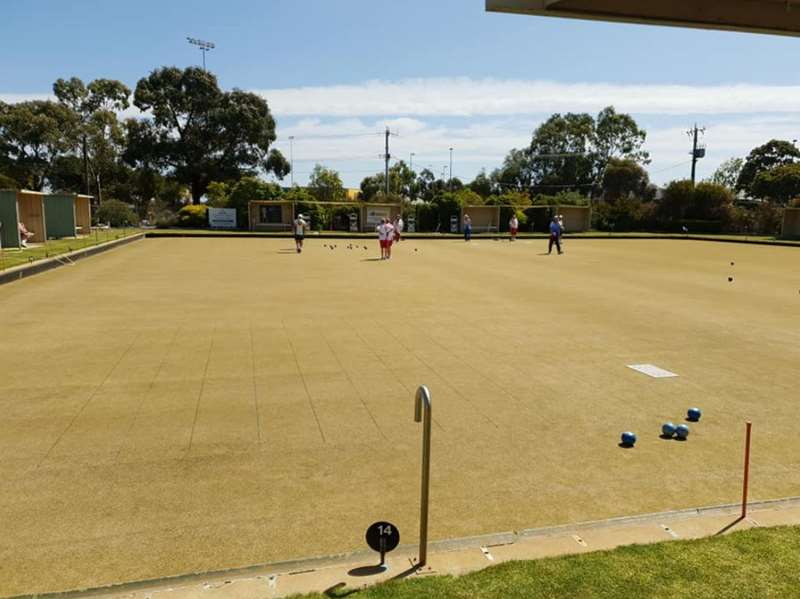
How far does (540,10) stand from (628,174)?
88.0 m

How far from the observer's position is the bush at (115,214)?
45.5 m

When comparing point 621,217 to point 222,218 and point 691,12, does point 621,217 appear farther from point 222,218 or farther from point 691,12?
point 691,12

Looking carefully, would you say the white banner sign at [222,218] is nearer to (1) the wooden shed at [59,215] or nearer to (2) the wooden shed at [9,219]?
(1) the wooden shed at [59,215]

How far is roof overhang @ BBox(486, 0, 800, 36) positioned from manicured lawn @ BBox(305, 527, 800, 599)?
16.3 feet

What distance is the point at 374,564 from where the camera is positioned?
11.8 feet


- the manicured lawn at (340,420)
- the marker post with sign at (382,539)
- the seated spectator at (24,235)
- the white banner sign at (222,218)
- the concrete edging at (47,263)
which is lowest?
the manicured lawn at (340,420)

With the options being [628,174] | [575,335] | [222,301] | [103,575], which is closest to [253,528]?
[103,575]

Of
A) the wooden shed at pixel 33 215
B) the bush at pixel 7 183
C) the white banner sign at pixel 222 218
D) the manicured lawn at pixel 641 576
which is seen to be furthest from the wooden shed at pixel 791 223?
the bush at pixel 7 183

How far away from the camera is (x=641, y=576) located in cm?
339

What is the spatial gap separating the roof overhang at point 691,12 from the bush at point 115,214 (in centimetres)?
4491

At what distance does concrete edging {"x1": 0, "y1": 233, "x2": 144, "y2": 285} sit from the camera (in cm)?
1628

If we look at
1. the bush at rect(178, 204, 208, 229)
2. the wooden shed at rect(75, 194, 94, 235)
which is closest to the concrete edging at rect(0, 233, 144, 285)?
the wooden shed at rect(75, 194, 94, 235)

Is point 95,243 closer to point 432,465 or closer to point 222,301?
point 222,301

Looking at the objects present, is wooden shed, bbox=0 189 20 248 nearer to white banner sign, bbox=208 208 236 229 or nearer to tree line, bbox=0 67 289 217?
white banner sign, bbox=208 208 236 229
